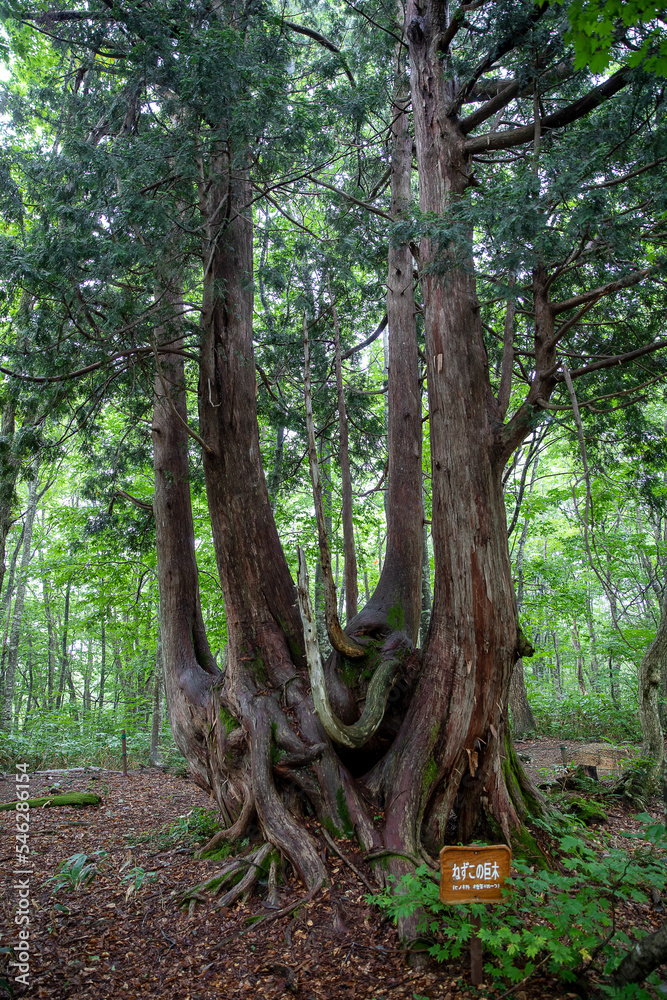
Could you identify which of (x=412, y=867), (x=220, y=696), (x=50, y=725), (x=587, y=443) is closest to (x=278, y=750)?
(x=220, y=696)

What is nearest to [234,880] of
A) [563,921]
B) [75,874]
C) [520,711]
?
[75,874]

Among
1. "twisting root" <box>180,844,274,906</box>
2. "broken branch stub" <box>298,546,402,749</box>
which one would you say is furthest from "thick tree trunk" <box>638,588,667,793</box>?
"twisting root" <box>180,844,274,906</box>

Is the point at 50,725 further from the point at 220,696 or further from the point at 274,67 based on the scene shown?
the point at 274,67

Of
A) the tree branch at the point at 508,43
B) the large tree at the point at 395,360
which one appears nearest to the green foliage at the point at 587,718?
the large tree at the point at 395,360

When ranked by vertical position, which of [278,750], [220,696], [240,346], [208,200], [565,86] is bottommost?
[278,750]

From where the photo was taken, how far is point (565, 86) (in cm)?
536

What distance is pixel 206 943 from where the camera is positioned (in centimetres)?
385

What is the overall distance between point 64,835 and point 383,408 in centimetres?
857

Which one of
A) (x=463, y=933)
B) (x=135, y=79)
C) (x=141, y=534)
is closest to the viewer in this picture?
(x=463, y=933)

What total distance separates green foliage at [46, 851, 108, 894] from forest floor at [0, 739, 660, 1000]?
48mm

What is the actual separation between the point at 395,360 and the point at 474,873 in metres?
5.11

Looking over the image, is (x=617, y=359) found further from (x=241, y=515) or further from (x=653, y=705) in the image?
(x=653, y=705)

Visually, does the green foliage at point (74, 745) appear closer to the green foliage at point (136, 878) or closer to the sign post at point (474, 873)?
the green foliage at point (136, 878)

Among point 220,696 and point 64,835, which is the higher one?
point 220,696
